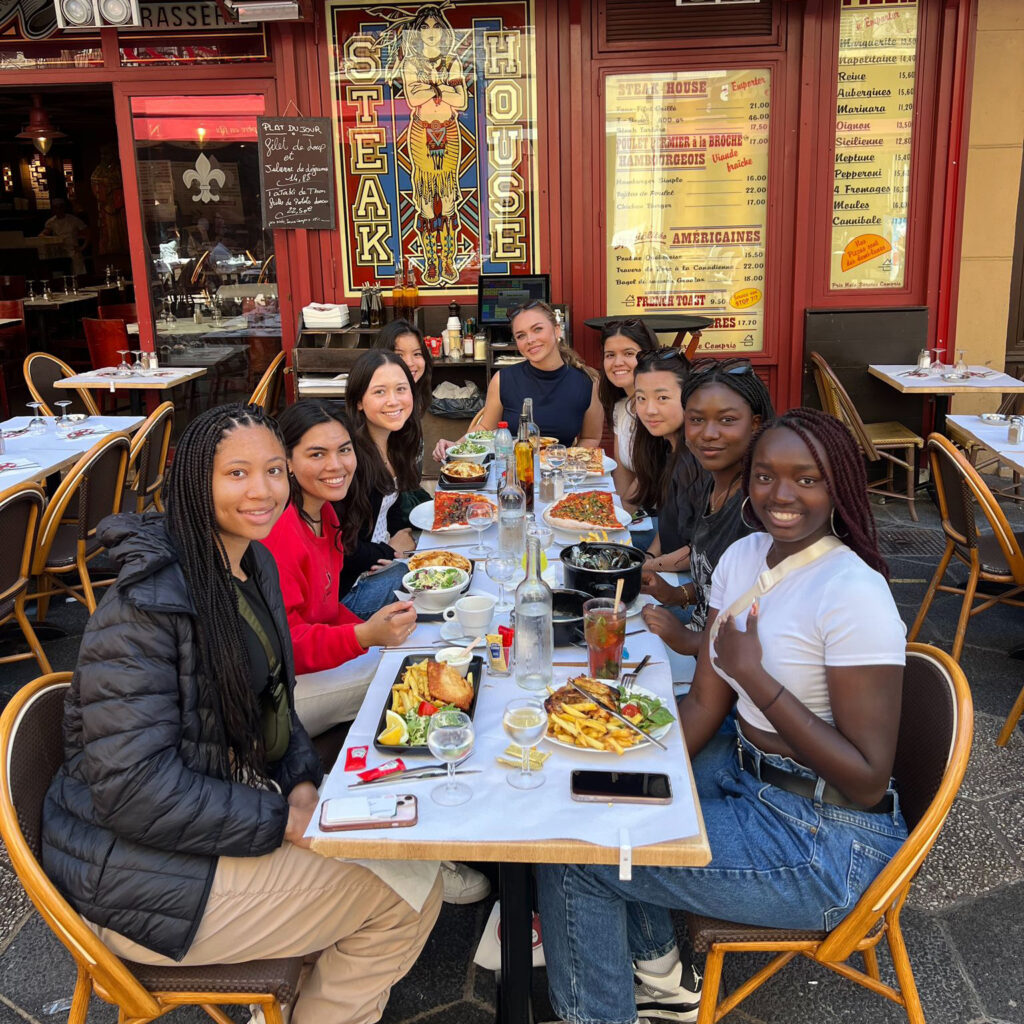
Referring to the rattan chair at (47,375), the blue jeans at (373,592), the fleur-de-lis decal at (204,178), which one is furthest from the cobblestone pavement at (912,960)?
the fleur-de-lis decal at (204,178)

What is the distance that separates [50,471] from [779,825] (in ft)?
13.5

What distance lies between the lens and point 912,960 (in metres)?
2.61

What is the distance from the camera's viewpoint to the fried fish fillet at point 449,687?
6.92 ft

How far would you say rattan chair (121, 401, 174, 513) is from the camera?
5179 mm

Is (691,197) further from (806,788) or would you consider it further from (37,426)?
(806,788)

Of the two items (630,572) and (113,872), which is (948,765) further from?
(113,872)

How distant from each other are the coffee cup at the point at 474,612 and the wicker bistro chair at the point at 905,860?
0.86m

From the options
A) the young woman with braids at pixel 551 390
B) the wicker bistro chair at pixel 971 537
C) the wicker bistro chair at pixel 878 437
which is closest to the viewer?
the wicker bistro chair at pixel 971 537

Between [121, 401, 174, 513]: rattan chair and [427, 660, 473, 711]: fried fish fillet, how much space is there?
3341 millimetres

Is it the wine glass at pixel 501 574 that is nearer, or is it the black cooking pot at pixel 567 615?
the black cooking pot at pixel 567 615

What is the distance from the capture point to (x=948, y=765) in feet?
6.23

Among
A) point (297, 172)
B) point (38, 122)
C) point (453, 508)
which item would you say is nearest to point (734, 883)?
point (453, 508)

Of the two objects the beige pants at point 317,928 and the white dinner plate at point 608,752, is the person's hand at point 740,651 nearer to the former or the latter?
the white dinner plate at point 608,752

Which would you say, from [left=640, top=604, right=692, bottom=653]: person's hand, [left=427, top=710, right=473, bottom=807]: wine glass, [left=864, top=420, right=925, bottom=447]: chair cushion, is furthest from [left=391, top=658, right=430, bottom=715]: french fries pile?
[left=864, top=420, right=925, bottom=447]: chair cushion
